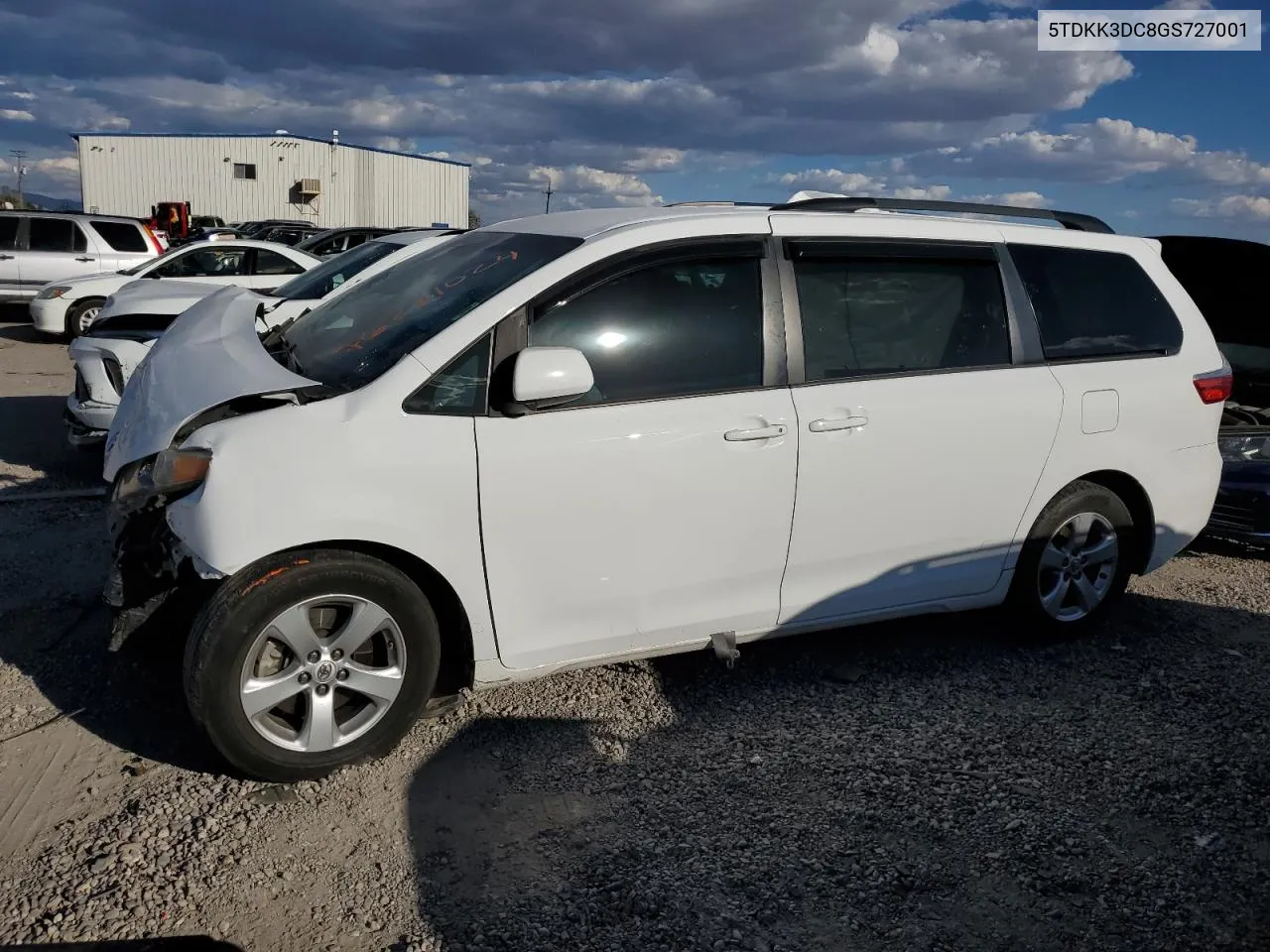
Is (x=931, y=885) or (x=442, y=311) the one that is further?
(x=442, y=311)

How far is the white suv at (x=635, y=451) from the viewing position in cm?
321

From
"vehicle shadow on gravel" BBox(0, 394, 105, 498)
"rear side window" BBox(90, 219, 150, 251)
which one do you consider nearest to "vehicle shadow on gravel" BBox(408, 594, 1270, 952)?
"vehicle shadow on gravel" BBox(0, 394, 105, 498)

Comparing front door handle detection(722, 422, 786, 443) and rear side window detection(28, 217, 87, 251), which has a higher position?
rear side window detection(28, 217, 87, 251)

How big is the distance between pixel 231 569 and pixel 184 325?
193 cm

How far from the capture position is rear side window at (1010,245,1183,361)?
4.46 metres

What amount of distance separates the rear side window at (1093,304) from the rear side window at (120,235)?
14.0 m

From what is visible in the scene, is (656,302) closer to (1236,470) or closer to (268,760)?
(268,760)

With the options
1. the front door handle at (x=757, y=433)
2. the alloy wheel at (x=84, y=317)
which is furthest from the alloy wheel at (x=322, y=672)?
the alloy wheel at (x=84, y=317)

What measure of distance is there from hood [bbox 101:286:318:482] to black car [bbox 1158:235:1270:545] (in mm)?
5121

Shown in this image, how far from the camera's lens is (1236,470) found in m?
5.98

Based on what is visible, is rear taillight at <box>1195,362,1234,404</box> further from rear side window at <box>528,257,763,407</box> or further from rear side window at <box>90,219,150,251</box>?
rear side window at <box>90,219,150,251</box>

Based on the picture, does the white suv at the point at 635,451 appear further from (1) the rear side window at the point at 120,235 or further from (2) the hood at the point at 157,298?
(1) the rear side window at the point at 120,235

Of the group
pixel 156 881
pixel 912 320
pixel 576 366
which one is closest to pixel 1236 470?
pixel 912 320

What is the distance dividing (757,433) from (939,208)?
1552 millimetres
